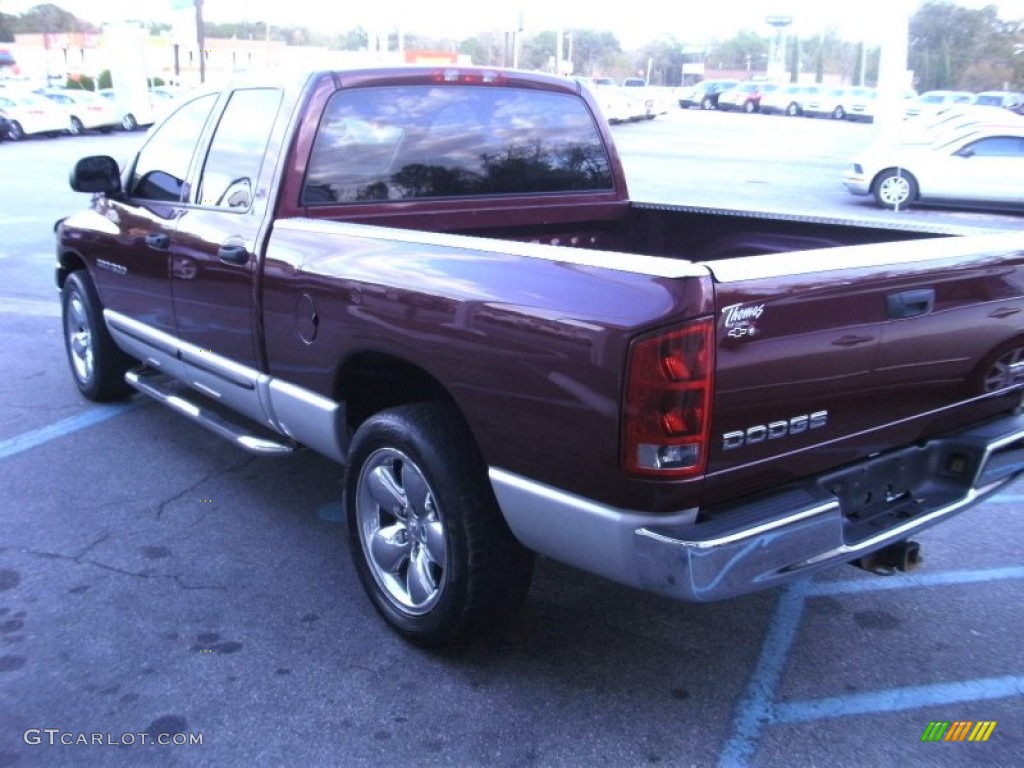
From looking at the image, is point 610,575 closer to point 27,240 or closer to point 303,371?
point 303,371

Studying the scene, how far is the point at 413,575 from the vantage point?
11.6 ft

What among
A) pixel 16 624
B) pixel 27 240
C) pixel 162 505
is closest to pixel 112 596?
pixel 16 624

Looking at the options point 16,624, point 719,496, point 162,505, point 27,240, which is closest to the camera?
point 719,496

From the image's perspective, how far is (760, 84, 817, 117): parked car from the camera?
5647 cm

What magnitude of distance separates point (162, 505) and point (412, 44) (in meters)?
99.1

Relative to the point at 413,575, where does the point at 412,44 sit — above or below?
above

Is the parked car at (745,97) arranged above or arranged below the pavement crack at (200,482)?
above

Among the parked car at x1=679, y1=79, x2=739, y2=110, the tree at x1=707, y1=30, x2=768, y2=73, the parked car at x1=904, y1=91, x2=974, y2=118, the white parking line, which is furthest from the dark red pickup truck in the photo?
the tree at x1=707, y1=30, x2=768, y2=73

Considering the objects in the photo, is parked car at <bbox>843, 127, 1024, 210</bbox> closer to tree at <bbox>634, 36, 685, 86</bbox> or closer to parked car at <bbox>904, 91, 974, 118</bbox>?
parked car at <bbox>904, 91, 974, 118</bbox>

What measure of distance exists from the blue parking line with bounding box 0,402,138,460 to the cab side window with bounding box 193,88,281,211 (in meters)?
1.90

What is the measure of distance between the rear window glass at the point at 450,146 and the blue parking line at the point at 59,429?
2616 mm
